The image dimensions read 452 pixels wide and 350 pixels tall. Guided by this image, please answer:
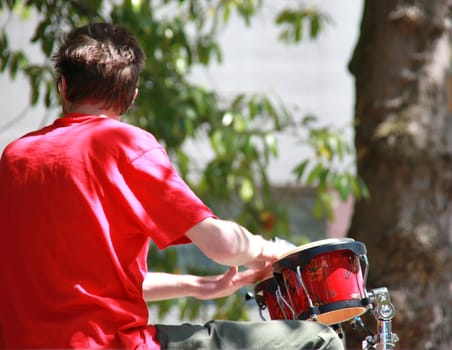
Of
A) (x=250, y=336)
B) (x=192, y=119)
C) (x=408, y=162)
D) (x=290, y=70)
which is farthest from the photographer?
(x=290, y=70)

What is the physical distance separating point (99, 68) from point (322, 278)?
815mm

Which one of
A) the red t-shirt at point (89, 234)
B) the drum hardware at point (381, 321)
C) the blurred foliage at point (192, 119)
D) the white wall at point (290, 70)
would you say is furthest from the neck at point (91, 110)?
the white wall at point (290, 70)

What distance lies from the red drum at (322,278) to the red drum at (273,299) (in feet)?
0.18

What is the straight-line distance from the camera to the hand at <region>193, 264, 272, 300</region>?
8.56ft

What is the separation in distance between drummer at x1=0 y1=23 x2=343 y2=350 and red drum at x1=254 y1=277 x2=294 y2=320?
30 cm

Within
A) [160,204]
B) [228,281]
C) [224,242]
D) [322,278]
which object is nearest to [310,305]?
[322,278]

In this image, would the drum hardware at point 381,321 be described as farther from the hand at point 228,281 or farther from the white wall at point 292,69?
the white wall at point 292,69

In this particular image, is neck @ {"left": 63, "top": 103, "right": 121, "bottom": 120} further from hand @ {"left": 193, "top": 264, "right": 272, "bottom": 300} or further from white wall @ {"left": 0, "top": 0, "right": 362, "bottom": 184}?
white wall @ {"left": 0, "top": 0, "right": 362, "bottom": 184}

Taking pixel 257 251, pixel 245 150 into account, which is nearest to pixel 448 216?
pixel 245 150

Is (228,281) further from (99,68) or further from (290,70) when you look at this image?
(290,70)

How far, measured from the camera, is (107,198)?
2.11 meters

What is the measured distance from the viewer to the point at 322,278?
2.45 m

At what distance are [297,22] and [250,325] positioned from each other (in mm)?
3438

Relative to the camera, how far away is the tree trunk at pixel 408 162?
3.93m
